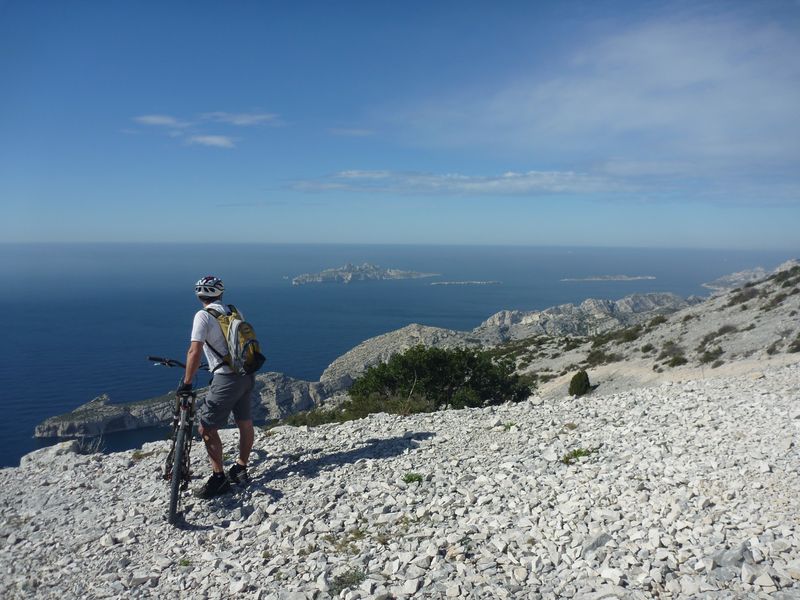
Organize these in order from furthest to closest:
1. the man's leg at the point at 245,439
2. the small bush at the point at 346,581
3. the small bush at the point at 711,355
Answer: the small bush at the point at 711,355 < the man's leg at the point at 245,439 < the small bush at the point at 346,581

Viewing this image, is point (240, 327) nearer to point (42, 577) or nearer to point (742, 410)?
point (42, 577)

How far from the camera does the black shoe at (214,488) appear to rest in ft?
23.0

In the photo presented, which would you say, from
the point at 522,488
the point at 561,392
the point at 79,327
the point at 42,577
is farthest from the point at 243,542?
the point at 79,327

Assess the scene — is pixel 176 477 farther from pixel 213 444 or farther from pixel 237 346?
pixel 237 346

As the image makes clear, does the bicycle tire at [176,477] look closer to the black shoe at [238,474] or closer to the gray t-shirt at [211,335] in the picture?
the black shoe at [238,474]

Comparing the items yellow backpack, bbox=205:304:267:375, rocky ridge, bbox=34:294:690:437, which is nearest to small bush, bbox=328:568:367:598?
yellow backpack, bbox=205:304:267:375

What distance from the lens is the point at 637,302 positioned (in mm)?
159625

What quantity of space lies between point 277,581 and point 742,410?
7737mm

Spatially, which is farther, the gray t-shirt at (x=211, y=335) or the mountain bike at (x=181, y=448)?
the gray t-shirt at (x=211, y=335)

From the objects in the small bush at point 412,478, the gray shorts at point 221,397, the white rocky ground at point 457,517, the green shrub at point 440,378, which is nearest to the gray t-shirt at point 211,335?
the gray shorts at point 221,397

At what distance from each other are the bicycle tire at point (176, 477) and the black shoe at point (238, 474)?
0.71 meters

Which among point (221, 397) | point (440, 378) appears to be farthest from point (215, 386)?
point (440, 378)

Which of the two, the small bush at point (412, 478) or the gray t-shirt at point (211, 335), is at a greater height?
the gray t-shirt at point (211, 335)

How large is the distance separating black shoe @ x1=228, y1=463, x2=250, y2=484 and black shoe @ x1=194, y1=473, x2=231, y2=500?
19 centimetres
